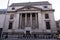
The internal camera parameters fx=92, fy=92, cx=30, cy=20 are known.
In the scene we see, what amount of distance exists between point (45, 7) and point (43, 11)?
181 centimetres

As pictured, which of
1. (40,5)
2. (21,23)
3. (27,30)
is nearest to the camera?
(27,30)

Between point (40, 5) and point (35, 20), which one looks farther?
point (40, 5)

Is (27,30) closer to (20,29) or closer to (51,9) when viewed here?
(20,29)

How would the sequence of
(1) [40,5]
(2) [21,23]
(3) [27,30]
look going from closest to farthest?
1. (3) [27,30]
2. (2) [21,23]
3. (1) [40,5]

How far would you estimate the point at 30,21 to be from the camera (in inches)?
1086

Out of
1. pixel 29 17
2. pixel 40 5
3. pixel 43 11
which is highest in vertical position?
pixel 40 5

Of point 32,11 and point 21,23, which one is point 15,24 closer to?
point 21,23

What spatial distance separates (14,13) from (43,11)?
9.31 m

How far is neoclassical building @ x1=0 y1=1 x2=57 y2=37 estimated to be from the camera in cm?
2642

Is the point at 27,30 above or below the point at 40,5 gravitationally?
below

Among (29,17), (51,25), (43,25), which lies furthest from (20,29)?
(51,25)

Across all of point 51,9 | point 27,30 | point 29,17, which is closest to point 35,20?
point 29,17

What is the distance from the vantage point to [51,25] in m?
27.0

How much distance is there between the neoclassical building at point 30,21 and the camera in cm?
2642
